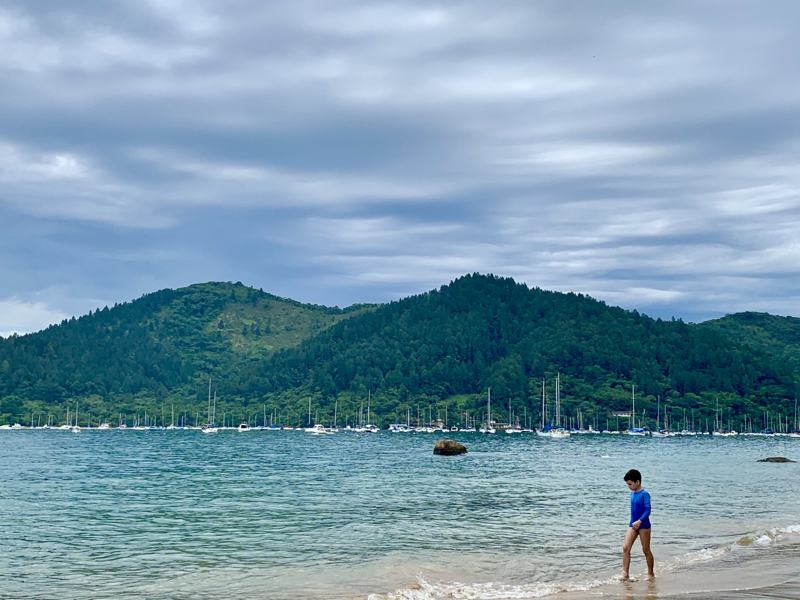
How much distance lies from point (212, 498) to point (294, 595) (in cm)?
3612

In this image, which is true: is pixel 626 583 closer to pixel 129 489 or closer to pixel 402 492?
pixel 402 492

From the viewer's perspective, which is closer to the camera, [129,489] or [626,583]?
[626,583]

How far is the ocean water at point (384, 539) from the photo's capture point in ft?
91.8

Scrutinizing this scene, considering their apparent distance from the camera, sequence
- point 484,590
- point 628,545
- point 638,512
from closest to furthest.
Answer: point 638,512, point 628,545, point 484,590

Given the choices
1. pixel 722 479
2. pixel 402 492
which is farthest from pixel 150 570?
pixel 722 479

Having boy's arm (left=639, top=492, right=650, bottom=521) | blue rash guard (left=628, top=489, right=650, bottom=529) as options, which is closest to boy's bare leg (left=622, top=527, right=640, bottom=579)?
blue rash guard (left=628, top=489, right=650, bottom=529)

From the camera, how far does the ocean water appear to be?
2797 centimetres

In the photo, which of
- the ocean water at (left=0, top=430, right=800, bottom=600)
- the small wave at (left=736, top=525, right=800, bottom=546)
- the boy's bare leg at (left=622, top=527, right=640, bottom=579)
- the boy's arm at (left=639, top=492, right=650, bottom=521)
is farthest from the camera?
the small wave at (left=736, top=525, right=800, bottom=546)

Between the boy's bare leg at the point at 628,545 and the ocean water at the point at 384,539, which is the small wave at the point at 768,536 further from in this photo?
the boy's bare leg at the point at 628,545

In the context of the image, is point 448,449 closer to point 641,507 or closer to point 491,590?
point 491,590

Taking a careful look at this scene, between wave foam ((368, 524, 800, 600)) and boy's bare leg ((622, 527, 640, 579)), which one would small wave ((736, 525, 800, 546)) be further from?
boy's bare leg ((622, 527, 640, 579))

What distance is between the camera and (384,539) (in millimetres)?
39688

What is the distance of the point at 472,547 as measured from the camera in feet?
121

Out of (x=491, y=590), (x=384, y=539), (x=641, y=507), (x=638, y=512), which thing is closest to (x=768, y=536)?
(x=638, y=512)
